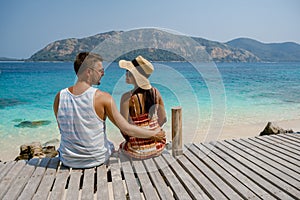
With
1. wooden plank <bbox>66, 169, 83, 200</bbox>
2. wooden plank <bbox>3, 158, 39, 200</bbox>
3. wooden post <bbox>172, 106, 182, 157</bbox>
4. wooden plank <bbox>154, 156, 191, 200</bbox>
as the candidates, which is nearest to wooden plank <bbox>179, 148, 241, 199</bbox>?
wooden post <bbox>172, 106, 182, 157</bbox>

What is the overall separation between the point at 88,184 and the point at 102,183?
146mm

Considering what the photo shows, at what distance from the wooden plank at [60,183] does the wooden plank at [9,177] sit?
492mm

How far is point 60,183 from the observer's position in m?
2.69

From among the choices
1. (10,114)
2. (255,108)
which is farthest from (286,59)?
(10,114)

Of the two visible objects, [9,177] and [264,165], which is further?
[264,165]

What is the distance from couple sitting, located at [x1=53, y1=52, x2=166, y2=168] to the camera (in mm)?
2693

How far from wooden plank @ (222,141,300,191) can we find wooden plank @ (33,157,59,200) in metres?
2.44

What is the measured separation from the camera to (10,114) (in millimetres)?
14008

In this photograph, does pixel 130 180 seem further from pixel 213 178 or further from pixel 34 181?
pixel 34 181

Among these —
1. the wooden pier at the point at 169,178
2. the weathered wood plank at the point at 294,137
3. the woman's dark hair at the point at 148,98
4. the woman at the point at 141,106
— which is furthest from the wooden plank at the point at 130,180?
the weathered wood plank at the point at 294,137

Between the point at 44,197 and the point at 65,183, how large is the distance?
29cm

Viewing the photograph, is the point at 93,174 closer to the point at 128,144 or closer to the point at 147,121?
the point at 128,144

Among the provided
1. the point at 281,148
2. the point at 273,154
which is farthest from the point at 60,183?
the point at 281,148

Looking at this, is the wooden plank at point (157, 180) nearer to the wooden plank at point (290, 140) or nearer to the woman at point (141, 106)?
the woman at point (141, 106)
